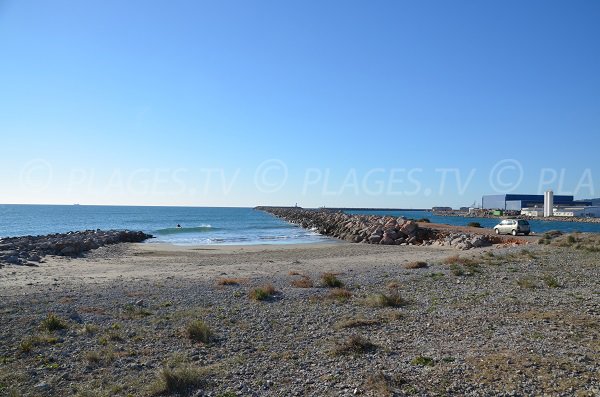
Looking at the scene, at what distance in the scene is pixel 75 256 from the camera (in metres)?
31.4

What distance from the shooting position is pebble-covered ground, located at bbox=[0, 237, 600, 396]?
7.12 m

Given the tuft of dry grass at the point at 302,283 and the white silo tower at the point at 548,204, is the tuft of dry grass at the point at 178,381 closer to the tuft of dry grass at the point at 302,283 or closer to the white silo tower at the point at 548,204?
the tuft of dry grass at the point at 302,283

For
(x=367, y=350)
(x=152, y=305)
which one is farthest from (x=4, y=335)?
(x=367, y=350)

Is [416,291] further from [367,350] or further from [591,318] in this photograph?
[367,350]

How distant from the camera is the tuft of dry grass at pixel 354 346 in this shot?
8.58 meters

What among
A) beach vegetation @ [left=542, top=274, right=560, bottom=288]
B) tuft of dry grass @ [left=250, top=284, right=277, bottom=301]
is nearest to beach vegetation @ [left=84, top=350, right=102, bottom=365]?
tuft of dry grass @ [left=250, top=284, right=277, bottom=301]

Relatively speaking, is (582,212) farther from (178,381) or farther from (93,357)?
(178,381)

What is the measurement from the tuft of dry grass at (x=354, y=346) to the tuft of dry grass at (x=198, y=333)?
8.92 feet

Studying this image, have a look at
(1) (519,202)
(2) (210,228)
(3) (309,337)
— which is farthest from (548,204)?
(3) (309,337)

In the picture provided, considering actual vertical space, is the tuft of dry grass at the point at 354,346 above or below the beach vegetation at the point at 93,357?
above

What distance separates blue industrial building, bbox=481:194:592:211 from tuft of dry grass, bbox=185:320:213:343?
158386mm

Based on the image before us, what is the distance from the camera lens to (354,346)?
869 cm

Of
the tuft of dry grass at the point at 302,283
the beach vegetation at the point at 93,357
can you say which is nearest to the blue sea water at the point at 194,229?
the tuft of dry grass at the point at 302,283

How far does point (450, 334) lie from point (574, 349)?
2.19 m
